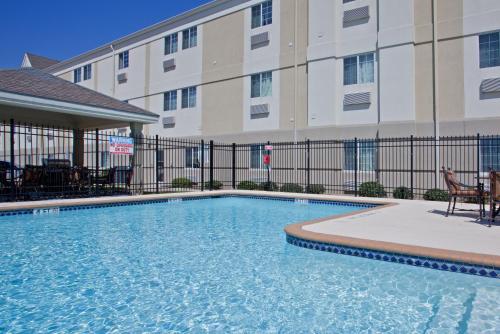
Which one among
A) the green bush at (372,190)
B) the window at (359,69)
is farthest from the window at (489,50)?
the green bush at (372,190)

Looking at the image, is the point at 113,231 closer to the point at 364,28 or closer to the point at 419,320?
the point at 419,320

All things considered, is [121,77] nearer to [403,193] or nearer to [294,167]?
[294,167]

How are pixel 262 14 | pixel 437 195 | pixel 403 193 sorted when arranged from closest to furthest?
pixel 437 195, pixel 403 193, pixel 262 14

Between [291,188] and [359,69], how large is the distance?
5.59 m

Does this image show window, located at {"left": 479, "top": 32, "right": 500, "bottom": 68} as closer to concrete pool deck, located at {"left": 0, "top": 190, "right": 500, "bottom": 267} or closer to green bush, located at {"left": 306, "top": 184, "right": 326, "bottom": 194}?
concrete pool deck, located at {"left": 0, "top": 190, "right": 500, "bottom": 267}

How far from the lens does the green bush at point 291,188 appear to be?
15484 millimetres

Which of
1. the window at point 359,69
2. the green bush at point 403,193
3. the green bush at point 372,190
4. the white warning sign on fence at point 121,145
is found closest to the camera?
the green bush at point 403,193

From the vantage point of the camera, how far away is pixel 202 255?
19.0 ft

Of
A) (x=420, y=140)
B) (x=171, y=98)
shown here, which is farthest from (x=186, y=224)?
(x=171, y=98)

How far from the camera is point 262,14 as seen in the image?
18.1 m

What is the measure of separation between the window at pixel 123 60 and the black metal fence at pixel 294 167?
9595mm

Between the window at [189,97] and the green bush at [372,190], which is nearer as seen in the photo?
the green bush at [372,190]

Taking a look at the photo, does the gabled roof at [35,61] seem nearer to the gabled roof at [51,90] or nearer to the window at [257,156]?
the gabled roof at [51,90]

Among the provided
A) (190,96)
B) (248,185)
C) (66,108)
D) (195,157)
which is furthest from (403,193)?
(190,96)
